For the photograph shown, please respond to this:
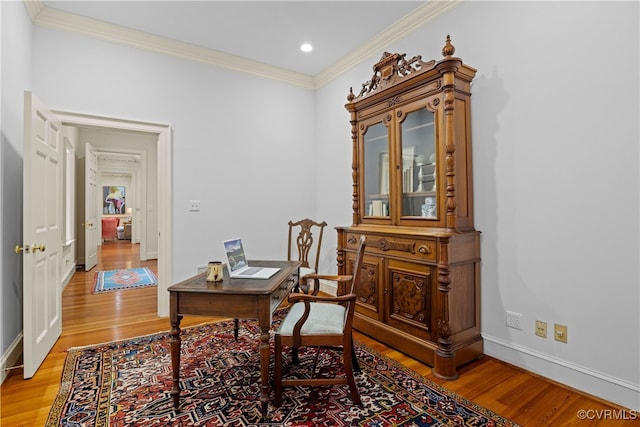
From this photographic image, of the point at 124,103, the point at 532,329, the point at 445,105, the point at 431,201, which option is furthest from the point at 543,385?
the point at 124,103

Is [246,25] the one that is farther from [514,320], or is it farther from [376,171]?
[514,320]

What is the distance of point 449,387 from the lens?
6.71 ft

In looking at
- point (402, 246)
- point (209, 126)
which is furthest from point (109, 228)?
point (402, 246)

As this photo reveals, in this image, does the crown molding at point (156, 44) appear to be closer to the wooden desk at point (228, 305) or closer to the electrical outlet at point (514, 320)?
the wooden desk at point (228, 305)

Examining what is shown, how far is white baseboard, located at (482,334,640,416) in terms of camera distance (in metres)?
1.80

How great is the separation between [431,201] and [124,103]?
3.20m

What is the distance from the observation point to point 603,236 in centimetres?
189

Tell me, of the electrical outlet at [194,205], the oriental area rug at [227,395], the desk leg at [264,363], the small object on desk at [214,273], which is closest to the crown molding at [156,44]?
the electrical outlet at [194,205]

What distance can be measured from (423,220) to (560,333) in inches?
45.0

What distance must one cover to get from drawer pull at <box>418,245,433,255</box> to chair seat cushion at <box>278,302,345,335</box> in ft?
2.45

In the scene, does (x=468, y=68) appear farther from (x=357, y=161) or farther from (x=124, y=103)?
(x=124, y=103)

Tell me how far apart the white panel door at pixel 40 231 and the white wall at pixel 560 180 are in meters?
3.26

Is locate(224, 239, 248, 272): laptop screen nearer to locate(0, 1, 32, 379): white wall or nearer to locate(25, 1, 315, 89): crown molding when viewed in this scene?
locate(0, 1, 32, 379): white wall

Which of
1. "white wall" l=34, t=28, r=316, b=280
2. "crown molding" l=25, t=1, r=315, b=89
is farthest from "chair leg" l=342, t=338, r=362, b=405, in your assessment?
"crown molding" l=25, t=1, r=315, b=89
